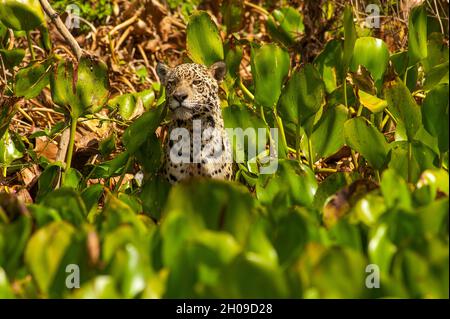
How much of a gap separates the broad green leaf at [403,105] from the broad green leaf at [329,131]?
20.1 inches

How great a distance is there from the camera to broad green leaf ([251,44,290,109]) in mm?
5199

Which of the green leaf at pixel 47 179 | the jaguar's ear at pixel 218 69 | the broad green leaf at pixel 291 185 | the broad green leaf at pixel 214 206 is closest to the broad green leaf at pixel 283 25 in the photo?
the jaguar's ear at pixel 218 69

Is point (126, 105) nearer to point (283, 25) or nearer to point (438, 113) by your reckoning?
point (283, 25)

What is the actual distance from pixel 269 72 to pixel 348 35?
476mm

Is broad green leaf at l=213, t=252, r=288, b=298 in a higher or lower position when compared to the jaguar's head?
lower

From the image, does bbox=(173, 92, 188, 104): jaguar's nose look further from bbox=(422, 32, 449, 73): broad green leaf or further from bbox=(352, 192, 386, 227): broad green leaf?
bbox=(352, 192, 386, 227): broad green leaf

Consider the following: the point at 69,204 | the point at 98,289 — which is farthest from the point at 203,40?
the point at 98,289

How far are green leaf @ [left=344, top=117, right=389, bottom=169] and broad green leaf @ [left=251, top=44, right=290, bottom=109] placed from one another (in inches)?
26.0

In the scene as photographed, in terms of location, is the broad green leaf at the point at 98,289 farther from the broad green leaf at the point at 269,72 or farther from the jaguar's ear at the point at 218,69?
the jaguar's ear at the point at 218,69

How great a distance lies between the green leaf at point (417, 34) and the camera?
5.21 metres

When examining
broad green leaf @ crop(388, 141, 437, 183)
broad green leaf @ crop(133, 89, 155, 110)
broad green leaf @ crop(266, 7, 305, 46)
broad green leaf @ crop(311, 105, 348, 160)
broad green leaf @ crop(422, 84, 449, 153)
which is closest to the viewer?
broad green leaf @ crop(422, 84, 449, 153)

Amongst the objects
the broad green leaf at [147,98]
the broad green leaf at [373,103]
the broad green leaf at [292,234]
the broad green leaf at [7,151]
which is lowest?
the broad green leaf at [292,234]

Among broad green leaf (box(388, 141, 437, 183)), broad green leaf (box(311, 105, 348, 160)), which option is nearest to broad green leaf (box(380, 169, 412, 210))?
broad green leaf (box(388, 141, 437, 183))

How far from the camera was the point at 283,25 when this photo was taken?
7.16 meters
